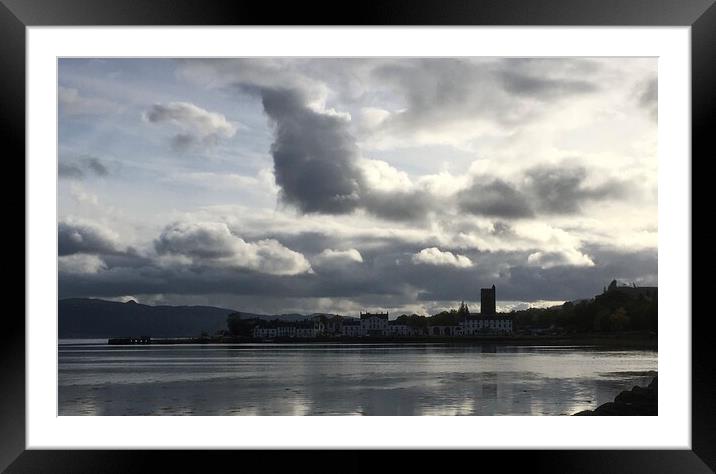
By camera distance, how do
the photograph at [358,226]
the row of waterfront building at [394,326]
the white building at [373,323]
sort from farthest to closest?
the white building at [373,323], the row of waterfront building at [394,326], the photograph at [358,226]

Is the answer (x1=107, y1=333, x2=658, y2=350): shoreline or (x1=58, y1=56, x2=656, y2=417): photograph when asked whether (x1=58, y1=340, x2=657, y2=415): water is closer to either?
(x1=58, y1=56, x2=656, y2=417): photograph

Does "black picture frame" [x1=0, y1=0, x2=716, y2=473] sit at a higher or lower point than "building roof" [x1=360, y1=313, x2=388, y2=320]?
higher

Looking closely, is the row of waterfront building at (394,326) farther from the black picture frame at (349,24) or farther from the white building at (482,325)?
the black picture frame at (349,24)

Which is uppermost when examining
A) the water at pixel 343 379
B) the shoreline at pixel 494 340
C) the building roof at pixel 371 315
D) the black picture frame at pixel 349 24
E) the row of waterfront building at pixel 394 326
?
the black picture frame at pixel 349 24

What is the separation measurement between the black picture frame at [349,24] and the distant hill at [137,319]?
23416mm

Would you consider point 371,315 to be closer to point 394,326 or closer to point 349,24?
point 394,326

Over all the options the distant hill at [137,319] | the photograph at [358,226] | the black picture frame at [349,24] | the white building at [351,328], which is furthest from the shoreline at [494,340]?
the black picture frame at [349,24]

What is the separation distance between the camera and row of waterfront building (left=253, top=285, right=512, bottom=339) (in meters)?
25.0

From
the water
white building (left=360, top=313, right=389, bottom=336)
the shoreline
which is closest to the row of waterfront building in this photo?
white building (left=360, top=313, right=389, bottom=336)

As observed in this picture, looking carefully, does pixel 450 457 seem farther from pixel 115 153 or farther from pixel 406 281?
pixel 406 281

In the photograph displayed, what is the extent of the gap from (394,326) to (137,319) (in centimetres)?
908

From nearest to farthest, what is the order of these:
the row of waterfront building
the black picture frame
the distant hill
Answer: the black picture frame, the row of waterfront building, the distant hill

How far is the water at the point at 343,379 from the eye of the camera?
1692 cm

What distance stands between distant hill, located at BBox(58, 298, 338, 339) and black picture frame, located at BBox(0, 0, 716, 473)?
2342 centimetres
